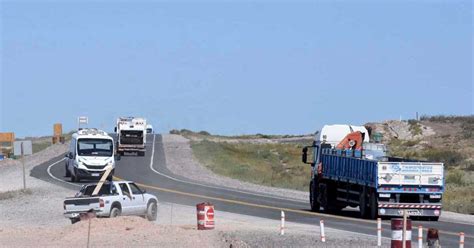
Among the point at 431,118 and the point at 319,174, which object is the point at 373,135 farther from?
the point at 431,118

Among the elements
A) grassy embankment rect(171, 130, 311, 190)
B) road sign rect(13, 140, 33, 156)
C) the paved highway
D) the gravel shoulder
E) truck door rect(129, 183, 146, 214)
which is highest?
road sign rect(13, 140, 33, 156)

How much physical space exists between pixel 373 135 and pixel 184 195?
482 inches

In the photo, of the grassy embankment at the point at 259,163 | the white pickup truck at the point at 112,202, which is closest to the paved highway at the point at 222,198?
the grassy embankment at the point at 259,163

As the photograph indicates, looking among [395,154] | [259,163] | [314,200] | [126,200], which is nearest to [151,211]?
[126,200]

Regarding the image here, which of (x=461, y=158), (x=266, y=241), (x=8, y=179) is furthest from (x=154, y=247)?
(x=461, y=158)

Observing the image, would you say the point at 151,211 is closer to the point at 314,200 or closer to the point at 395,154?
the point at 314,200

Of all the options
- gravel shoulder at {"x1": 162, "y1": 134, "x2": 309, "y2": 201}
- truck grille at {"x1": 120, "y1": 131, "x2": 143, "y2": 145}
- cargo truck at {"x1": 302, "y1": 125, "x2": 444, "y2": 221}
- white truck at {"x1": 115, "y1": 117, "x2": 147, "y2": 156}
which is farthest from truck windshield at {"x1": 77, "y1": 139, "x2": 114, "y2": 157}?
truck grille at {"x1": 120, "y1": 131, "x2": 143, "y2": 145}

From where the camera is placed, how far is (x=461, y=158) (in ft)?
298

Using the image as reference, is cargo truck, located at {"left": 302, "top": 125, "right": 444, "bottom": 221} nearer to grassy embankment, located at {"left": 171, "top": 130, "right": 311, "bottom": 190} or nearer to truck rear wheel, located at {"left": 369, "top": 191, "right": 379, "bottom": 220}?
truck rear wheel, located at {"left": 369, "top": 191, "right": 379, "bottom": 220}

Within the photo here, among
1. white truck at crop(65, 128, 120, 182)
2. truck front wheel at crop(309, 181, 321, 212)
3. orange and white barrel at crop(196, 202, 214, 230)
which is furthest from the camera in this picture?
white truck at crop(65, 128, 120, 182)

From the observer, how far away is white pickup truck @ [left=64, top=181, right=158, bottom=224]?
114 ft

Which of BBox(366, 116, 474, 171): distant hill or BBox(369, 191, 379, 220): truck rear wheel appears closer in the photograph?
BBox(369, 191, 379, 220): truck rear wheel

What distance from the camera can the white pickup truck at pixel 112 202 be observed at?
114 ft

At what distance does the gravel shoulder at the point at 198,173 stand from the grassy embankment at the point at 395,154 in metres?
1.18
